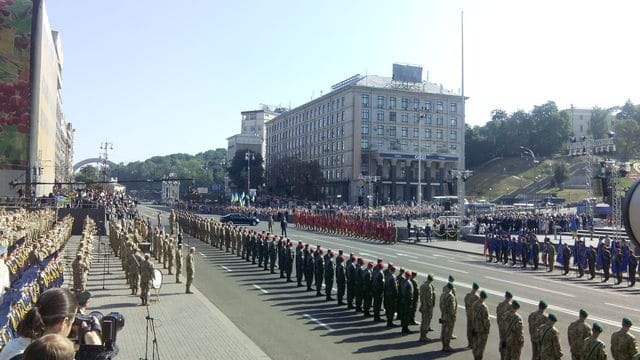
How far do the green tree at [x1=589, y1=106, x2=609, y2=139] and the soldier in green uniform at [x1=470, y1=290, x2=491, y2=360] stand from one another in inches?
4829

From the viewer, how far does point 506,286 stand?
61.0ft

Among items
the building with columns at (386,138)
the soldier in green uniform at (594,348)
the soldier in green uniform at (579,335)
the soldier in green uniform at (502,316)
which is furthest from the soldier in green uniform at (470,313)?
the building with columns at (386,138)

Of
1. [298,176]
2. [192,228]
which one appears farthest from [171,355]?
[298,176]

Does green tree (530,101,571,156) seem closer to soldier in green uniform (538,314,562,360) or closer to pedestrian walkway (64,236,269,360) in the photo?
pedestrian walkway (64,236,269,360)

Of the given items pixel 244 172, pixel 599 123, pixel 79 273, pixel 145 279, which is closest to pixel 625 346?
pixel 145 279

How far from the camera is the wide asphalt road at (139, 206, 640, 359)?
10836 millimetres

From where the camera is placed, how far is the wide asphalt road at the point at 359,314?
10836mm

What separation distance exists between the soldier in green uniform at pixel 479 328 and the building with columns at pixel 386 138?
227 ft

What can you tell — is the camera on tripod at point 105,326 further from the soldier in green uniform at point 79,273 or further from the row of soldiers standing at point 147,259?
the soldier in green uniform at point 79,273

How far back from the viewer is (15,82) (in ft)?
159

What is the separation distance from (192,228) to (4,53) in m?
26.6

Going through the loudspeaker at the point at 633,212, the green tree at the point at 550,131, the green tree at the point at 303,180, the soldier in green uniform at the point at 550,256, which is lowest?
the soldier in green uniform at the point at 550,256

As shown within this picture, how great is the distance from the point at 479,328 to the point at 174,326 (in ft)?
21.9

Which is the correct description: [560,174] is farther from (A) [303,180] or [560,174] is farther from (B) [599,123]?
(A) [303,180]
